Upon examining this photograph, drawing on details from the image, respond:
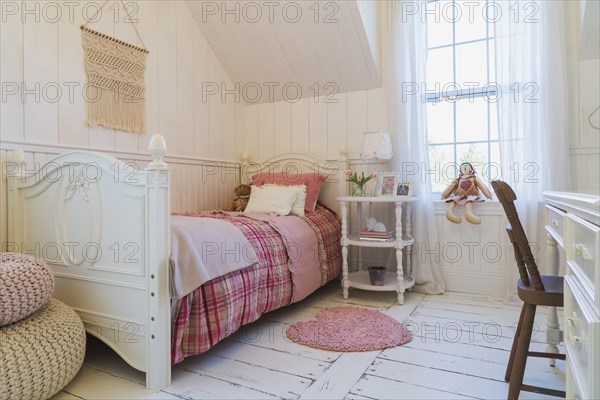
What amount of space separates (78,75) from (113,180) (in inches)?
47.3

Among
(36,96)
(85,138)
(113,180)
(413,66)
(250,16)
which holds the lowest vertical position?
(113,180)

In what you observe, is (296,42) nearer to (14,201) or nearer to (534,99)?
(534,99)

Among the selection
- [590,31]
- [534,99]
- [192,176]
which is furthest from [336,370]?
[590,31]

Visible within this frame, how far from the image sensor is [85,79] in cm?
247

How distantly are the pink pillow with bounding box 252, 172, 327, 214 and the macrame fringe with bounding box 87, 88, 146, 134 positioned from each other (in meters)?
1.04

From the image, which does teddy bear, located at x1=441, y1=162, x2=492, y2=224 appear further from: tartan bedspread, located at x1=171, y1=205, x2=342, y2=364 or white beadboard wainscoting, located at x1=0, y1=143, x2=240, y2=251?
white beadboard wainscoting, located at x1=0, y1=143, x2=240, y2=251

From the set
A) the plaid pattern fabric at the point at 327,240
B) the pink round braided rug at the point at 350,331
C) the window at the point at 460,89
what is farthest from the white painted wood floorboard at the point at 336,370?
the window at the point at 460,89

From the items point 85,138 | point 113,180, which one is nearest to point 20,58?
point 85,138

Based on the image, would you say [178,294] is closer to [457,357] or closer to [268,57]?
[457,357]

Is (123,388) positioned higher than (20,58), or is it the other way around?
(20,58)

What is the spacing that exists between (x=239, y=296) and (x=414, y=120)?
195 cm

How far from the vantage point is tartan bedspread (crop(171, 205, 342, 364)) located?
1.71 metres

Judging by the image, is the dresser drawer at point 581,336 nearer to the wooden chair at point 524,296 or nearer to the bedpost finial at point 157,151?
the wooden chair at point 524,296

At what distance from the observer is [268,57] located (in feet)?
11.3
